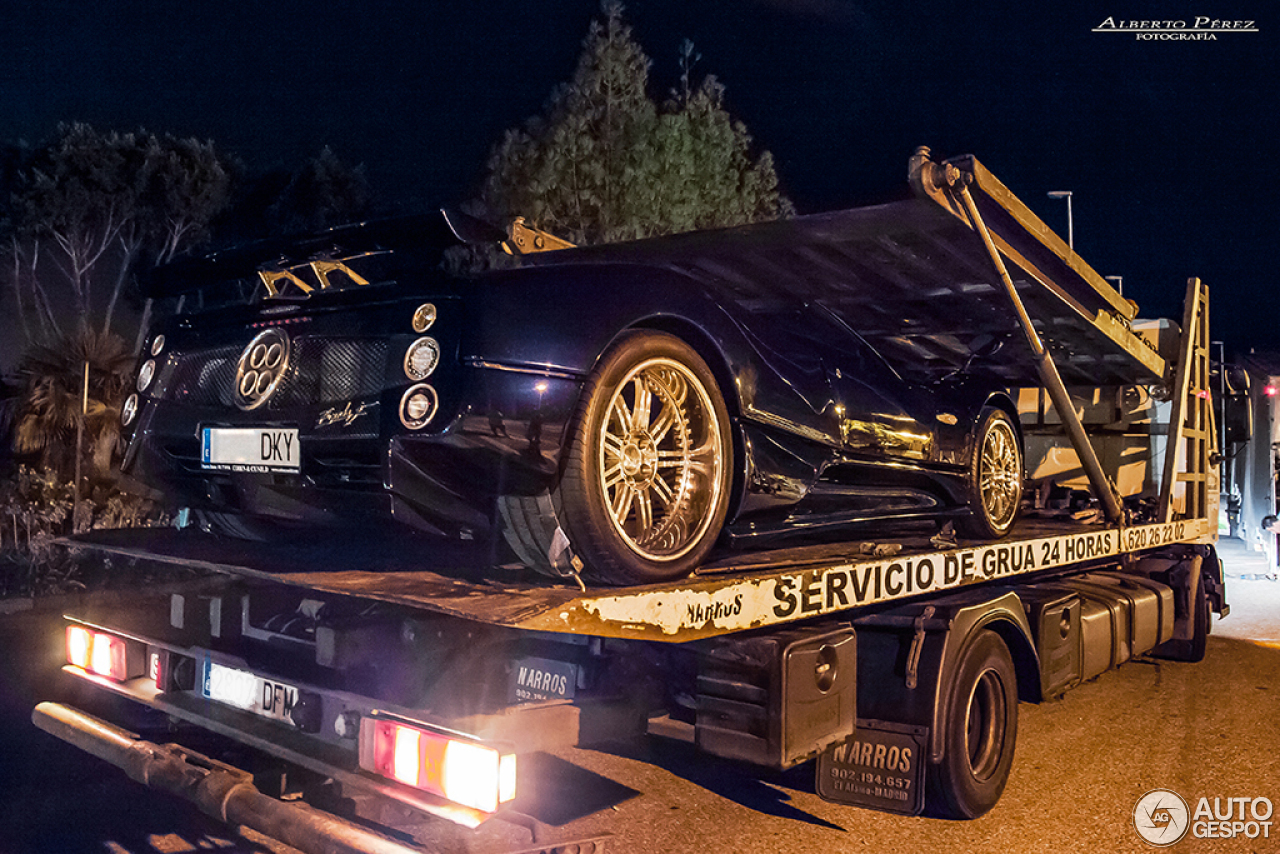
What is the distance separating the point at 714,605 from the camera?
2807 millimetres

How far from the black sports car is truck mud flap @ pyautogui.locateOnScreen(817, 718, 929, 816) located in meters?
0.83

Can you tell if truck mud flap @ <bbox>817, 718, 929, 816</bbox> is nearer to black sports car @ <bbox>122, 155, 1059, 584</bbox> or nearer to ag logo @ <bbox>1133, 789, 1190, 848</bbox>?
black sports car @ <bbox>122, 155, 1059, 584</bbox>

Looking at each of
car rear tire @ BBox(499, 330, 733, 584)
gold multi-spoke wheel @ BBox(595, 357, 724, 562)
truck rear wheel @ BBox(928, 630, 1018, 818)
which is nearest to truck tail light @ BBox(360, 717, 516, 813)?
car rear tire @ BBox(499, 330, 733, 584)

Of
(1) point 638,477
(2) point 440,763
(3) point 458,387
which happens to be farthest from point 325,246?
(2) point 440,763

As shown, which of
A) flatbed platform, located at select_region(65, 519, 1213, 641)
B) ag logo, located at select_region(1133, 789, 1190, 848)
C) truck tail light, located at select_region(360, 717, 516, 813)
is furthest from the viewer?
ag logo, located at select_region(1133, 789, 1190, 848)

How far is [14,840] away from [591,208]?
1253cm

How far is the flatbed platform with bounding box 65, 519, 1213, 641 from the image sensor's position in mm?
2484

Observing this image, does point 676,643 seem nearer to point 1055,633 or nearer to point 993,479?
point 1055,633

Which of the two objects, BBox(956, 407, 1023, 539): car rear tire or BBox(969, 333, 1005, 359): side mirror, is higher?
BBox(969, 333, 1005, 359): side mirror

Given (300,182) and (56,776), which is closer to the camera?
(56,776)

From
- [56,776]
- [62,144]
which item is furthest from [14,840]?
[62,144]

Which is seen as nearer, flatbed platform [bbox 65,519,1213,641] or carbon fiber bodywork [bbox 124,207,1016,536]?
flatbed platform [bbox 65,519,1213,641]

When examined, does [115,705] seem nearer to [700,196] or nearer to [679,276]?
[679,276]

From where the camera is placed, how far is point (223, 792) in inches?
116
